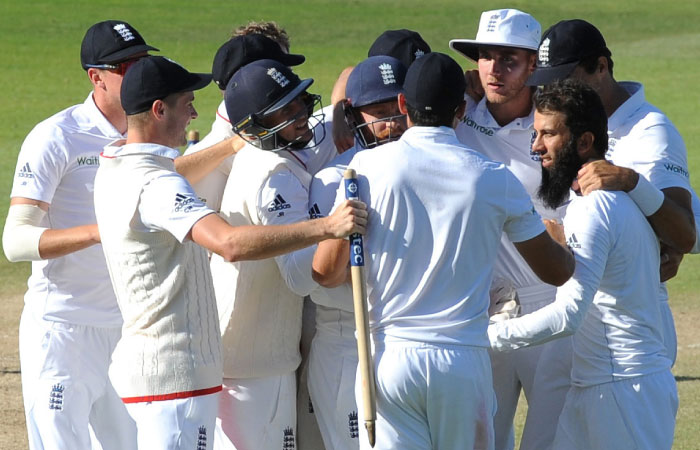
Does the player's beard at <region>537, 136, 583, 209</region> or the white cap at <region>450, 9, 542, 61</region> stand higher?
A: the white cap at <region>450, 9, 542, 61</region>

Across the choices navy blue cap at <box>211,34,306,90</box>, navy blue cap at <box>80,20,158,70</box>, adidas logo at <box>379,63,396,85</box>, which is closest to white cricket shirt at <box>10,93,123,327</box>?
navy blue cap at <box>80,20,158,70</box>

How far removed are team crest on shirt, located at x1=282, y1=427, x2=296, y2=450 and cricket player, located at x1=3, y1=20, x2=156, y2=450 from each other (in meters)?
1.24

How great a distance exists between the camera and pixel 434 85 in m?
4.91

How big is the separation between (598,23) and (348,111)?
2722 cm

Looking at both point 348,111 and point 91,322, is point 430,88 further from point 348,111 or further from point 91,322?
point 91,322

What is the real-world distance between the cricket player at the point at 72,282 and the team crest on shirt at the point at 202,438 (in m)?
1.42

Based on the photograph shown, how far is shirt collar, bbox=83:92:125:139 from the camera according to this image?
21.7ft

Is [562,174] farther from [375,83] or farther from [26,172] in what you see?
[26,172]

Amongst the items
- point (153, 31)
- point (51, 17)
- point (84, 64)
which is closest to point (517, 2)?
point (153, 31)

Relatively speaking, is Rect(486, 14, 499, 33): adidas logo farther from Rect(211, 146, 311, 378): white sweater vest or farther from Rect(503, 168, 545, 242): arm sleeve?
Rect(503, 168, 545, 242): arm sleeve

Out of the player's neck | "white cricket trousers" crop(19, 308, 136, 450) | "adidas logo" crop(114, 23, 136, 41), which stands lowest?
"white cricket trousers" crop(19, 308, 136, 450)

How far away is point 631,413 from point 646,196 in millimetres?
921

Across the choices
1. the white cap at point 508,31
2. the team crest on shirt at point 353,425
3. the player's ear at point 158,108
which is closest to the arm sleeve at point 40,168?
the player's ear at point 158,108

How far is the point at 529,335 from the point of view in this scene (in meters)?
5.26
